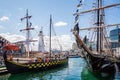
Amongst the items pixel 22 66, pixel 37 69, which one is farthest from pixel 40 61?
pixel 22 66

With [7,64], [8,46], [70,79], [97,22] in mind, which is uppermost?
[97,22]

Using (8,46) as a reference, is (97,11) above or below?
above

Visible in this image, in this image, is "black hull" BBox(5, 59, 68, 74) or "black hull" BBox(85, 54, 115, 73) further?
"black hull" BBox(5, 59, 68, 74)

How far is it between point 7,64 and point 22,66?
2604 mm

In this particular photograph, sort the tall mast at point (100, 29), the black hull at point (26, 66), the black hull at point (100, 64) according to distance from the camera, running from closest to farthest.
Result: the black hull at point (100, 64), the black hull at point (26, 66), the tall mast at point (100, 29)

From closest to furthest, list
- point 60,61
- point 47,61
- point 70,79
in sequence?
point 70,79, point 47,61, point 60,61

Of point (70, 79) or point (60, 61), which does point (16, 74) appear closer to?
point (70, 79)

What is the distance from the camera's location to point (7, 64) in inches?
1219

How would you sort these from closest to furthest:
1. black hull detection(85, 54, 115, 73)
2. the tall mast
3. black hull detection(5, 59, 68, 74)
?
black hull detection(85, 54, 115, 73), black hull detection(5, 59, 68, 74), the tall mast

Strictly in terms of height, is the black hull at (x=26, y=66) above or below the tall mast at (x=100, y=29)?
below

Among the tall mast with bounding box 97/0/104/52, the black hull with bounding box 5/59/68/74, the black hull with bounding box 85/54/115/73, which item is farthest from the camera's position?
the tall mast with bounding box 97/0/104/52

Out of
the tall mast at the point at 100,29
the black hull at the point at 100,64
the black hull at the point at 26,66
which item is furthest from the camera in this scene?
→ the tall mast at the point at 100,29

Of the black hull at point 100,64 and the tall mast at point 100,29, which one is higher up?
the tall mast at point 100,29

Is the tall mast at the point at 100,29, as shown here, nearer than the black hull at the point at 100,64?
No
